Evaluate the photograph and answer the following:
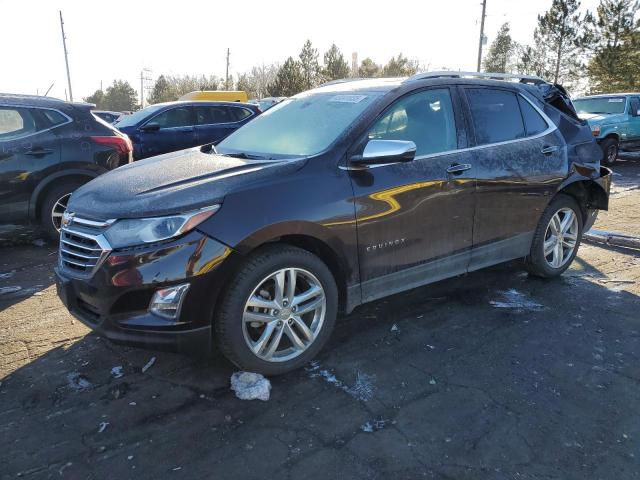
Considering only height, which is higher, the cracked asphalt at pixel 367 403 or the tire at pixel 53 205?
the tire at pixel 53 205

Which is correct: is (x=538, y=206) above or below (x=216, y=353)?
above

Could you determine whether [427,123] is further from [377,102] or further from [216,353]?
[216,353]

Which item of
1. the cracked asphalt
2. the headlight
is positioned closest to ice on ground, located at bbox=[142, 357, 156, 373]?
the cracked asphalt

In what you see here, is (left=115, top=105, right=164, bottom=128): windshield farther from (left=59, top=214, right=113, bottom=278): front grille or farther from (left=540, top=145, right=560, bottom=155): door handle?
(left=540, top=145, right=560, bottom=155): door handle

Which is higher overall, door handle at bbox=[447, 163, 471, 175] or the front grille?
door handle at bbox=[447, 163, 471, 175]

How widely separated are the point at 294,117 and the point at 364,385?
6.77ft

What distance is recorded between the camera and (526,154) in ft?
13.9

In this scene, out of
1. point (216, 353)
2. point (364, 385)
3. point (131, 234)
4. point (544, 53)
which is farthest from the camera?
point (544, 53)

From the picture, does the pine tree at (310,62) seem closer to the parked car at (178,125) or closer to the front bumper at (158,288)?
the parked car at (178,125)

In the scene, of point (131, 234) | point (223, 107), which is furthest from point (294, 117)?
point (223, 107)

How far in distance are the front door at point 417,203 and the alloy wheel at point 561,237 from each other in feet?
3.90

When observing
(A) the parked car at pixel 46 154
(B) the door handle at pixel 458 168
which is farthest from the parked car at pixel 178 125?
(B) the door handle at pixel 458 168

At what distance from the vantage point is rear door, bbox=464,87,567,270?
3.95 m

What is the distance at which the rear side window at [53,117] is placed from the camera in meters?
5.82
